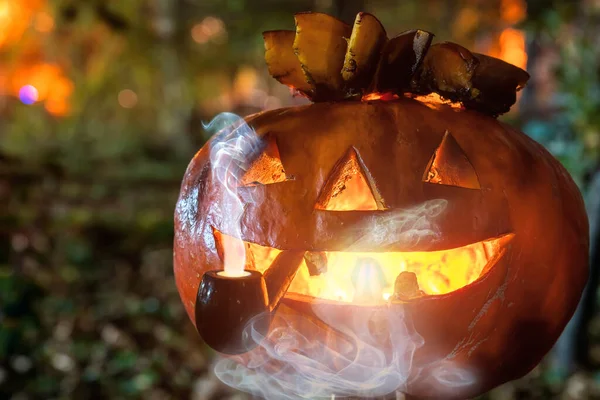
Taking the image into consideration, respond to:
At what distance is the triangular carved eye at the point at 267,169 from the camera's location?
3.94 ft

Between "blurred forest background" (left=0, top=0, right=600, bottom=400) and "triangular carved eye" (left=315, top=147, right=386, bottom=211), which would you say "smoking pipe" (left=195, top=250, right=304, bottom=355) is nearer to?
"triangular carved eye" (left=315, top=147, right=386, bottom=211)

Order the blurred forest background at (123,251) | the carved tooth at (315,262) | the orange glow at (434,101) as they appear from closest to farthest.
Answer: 1. the carved tooth at (315,262)
2. the orange glow at (434,101)
3. the blurred forest background at (123,251)

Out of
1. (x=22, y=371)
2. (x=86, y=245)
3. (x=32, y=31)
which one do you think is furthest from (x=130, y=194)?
(x=22, y=371)

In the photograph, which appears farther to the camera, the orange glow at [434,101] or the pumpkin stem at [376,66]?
the orange glow at [434,101]

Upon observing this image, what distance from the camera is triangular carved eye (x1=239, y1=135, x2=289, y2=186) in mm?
1202

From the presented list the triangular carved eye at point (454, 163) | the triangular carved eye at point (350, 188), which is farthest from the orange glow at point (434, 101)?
the triangular carved eye at point (350, 188)

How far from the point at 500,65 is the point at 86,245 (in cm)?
297

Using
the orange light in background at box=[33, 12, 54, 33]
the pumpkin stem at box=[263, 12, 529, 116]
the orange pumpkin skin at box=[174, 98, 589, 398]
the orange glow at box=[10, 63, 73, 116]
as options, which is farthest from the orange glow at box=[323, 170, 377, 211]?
the orange glow at box=[10, 63, 73, 116]

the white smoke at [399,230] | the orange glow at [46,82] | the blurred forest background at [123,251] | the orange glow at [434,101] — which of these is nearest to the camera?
the white smoke at [399,230]

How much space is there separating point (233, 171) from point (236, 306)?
0.36 meters

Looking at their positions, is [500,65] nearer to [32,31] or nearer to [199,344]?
[199,344]

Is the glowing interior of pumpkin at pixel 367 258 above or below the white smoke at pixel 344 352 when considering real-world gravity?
above

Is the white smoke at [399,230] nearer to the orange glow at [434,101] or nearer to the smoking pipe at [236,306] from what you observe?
the smoking pipe at [236,306]

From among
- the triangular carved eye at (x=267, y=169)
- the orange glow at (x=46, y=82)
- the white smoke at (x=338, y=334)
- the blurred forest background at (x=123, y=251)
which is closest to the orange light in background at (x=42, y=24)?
the blurred forest background at (x=123, y=251)
